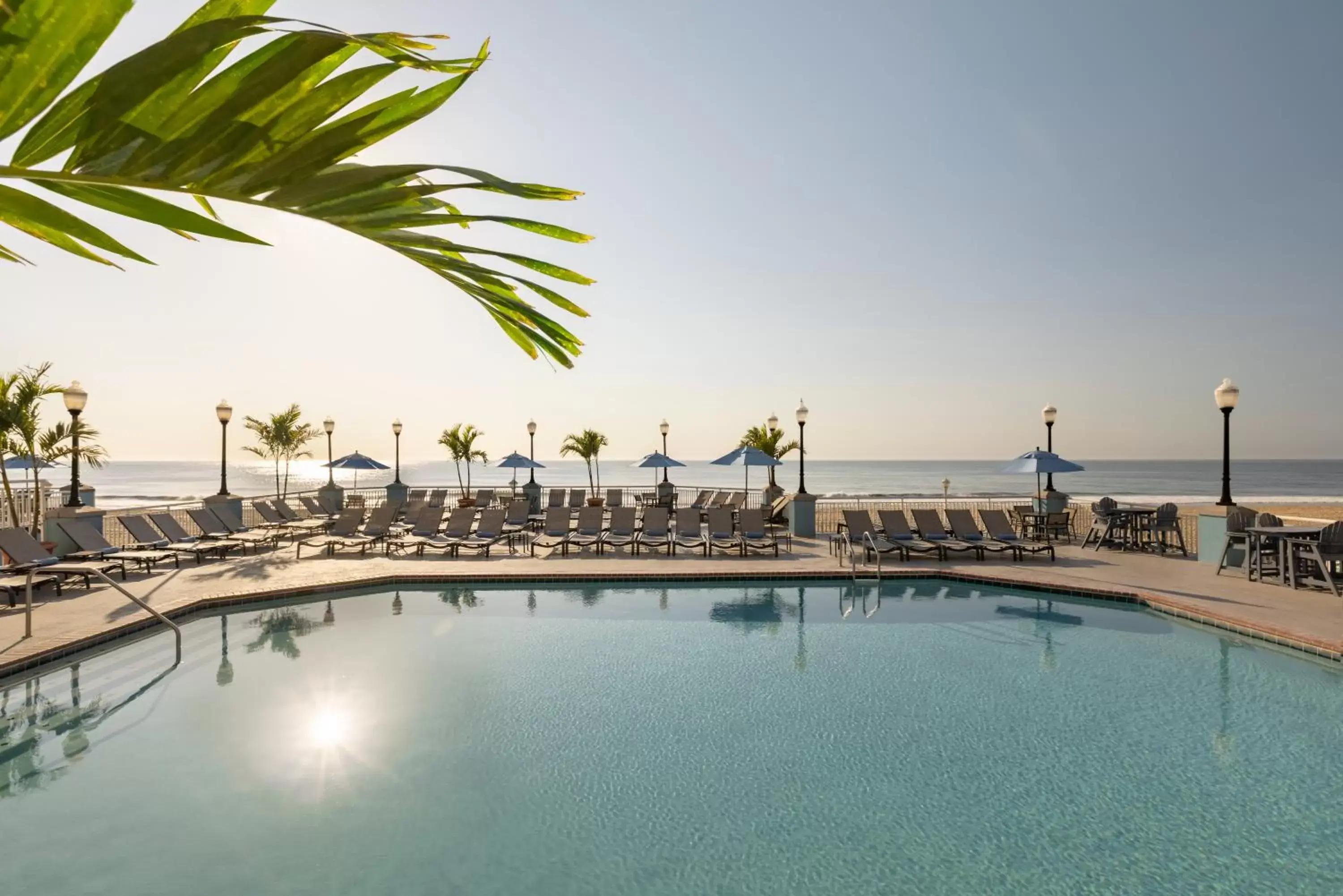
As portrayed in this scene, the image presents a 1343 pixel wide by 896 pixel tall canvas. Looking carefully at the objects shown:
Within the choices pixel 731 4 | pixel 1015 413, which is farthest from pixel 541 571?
pixel 1015 413

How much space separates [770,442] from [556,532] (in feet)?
28.5

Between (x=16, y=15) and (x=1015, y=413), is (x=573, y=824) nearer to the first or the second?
(x=16, y=15)

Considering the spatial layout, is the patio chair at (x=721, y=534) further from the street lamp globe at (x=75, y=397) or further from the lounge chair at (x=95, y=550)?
the street lamp globe at (x=75, y=397)

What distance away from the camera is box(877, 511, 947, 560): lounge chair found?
12211 millimetres

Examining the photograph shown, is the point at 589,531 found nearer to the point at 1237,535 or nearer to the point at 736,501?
the point at 736,501

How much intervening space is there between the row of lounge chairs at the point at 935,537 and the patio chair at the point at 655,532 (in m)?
3.35

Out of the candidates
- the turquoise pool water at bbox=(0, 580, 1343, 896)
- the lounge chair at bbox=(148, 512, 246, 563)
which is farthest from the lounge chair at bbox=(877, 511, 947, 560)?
the lounge chair at bbox=(148, 512, 246, 563)

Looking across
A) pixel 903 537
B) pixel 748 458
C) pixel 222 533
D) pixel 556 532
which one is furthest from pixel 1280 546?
pixel 222 533

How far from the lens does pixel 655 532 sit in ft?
43.7

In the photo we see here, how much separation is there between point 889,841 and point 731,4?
10801mm

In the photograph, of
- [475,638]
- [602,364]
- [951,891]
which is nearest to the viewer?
[951,891]

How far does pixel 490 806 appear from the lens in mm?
4402

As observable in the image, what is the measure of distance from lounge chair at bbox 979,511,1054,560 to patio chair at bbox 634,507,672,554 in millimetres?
6163

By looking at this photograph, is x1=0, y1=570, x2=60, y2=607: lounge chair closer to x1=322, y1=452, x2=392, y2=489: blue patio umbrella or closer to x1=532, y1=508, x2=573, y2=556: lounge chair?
x1=532, y1=508, x2=573, y2=556: lounge chair
